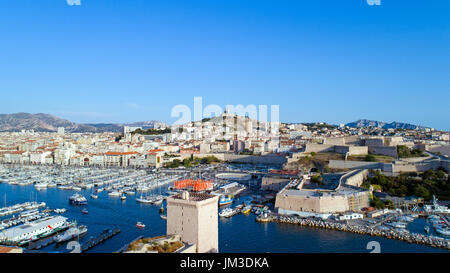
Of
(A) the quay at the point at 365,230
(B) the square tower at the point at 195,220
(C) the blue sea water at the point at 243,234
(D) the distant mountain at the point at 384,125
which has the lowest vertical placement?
(C) the blue sea water at the point at 243,234

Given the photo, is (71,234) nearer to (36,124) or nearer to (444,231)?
(444,231)

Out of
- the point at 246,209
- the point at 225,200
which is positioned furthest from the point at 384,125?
the point at 246,209

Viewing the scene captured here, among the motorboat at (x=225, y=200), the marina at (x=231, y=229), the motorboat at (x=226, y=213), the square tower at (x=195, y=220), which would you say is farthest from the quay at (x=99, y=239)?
the motorboat at (x=225, y=200)

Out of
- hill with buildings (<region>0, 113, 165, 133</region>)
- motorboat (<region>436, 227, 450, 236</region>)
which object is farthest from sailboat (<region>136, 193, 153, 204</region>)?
hill with buildings (<region>0, 113, 165, 133</region>)

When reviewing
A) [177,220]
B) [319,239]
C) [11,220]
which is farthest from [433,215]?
[11,220]

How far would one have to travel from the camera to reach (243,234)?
7758 millimetres

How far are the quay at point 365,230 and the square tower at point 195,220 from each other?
4.19m

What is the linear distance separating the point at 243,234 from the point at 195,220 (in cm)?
358

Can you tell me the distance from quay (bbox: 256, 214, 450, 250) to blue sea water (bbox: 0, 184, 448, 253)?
14 centimetres

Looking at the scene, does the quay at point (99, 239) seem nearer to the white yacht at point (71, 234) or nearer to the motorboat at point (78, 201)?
the white yacht at point (71, 234)

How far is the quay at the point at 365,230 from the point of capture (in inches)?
276

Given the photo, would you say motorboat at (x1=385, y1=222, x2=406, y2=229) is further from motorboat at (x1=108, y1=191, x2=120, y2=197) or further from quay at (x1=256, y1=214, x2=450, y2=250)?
motorboat at (x1=108, y1=191, x2=120, y2=197)

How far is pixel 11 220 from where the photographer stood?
29.2 feet
